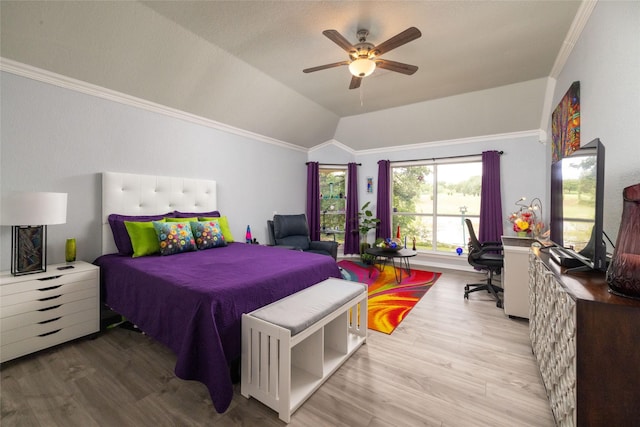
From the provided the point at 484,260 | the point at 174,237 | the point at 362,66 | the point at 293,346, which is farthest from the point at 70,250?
the point at 484,260

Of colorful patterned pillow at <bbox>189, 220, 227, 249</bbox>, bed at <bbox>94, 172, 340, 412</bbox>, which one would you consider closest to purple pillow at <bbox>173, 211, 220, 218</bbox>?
bed at <bbox>94, 172, 340, 412</bbox>

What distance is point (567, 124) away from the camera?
267cm

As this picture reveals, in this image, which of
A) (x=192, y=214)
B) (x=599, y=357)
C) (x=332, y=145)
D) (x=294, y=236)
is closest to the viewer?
(x=599, y=357)

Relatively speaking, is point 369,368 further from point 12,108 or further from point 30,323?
point 12,108

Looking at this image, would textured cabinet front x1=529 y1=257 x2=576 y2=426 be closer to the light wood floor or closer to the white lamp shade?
the light wood floor

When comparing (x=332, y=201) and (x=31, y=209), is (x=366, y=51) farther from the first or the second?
(x=332, y=201)

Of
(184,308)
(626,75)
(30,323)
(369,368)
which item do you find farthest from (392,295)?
(30,323)

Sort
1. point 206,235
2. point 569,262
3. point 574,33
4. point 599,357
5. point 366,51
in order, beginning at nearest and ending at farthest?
point 599,357, point 569,262, point 366,51, point 574,33, point 206,235

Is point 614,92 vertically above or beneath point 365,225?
above

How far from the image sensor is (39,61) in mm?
2326

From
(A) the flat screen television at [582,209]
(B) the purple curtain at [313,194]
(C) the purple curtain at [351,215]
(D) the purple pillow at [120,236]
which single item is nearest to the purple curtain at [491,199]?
(C) the purple curtain at [351,215]

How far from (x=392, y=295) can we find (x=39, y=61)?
166 inches

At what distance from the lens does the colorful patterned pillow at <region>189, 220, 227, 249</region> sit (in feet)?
9.87

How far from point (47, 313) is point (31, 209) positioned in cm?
83
